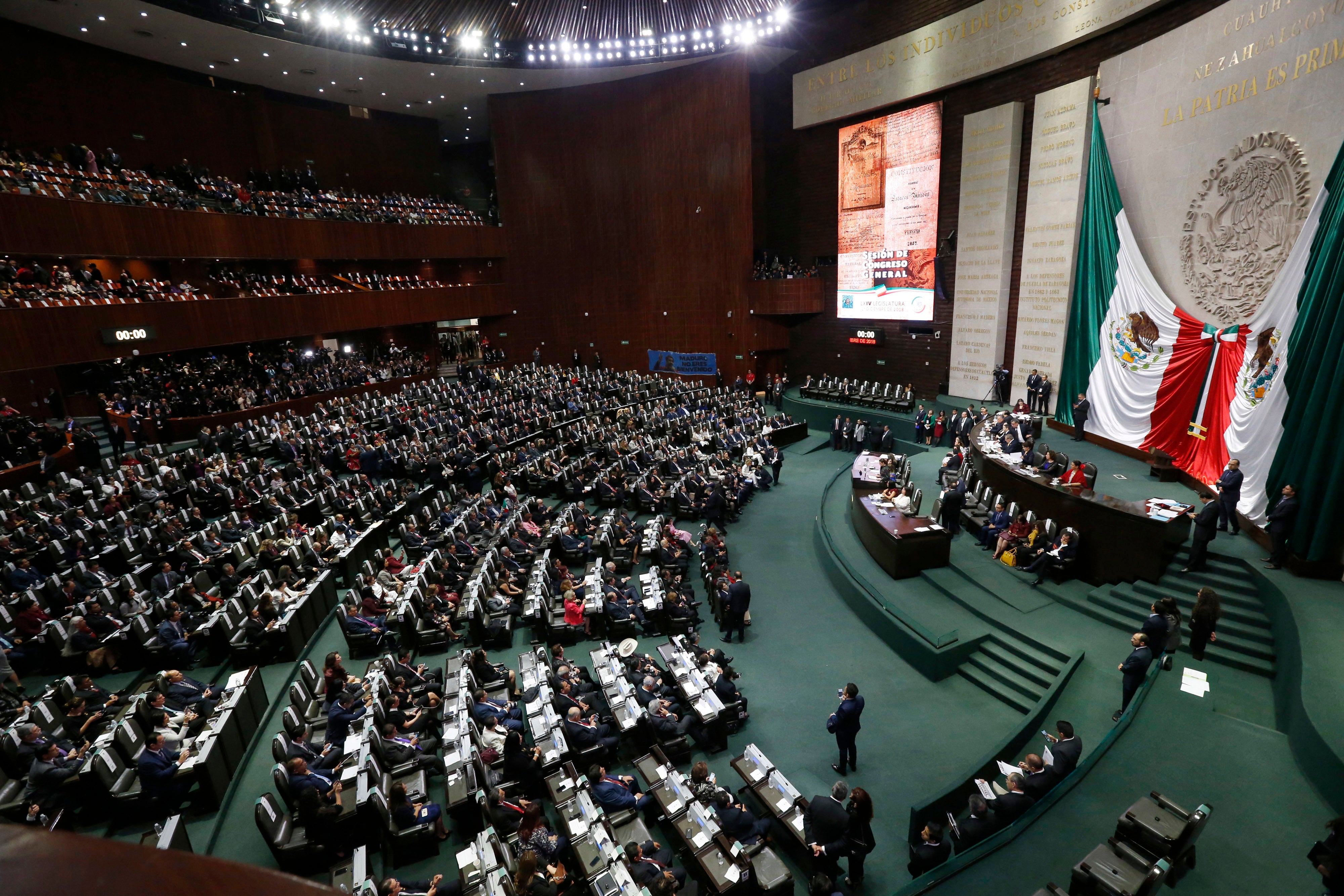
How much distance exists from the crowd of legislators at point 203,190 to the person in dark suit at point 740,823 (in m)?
21.1

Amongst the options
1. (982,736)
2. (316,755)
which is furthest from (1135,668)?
(316,755)

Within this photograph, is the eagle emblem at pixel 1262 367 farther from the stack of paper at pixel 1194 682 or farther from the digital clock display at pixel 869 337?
the digital clock display at pixel 869 337

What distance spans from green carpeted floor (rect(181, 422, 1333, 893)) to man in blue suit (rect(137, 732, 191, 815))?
1.33 ft

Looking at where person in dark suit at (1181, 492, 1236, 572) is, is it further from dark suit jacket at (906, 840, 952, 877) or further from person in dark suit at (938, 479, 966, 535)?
dark suit jacket at (906, 840, 952, 877)

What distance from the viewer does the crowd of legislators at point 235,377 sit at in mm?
18750

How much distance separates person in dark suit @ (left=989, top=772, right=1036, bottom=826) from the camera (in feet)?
20.2

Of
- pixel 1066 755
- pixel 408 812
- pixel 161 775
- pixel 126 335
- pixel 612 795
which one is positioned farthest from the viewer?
pixel 126 335

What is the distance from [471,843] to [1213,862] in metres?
6.66

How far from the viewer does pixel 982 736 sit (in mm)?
8156

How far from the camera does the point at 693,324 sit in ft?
95.2

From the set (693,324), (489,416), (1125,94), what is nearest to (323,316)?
(489,416)

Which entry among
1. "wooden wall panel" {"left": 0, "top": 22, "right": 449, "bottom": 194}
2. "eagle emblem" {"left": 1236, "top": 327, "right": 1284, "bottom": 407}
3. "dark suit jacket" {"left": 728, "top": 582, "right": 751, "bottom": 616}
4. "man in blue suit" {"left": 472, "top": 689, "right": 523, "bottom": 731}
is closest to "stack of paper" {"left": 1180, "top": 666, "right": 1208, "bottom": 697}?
"eagle emblem" {"left": 1236, "top": 327, "right": 1284, "bottom": 407}

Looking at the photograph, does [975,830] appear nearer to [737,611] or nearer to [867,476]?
[737,611]

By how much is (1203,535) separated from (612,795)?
862cm
